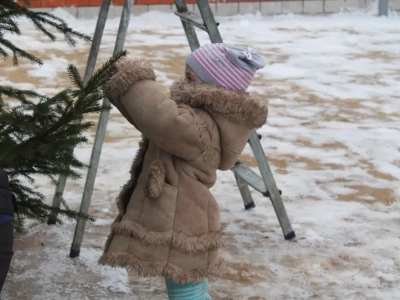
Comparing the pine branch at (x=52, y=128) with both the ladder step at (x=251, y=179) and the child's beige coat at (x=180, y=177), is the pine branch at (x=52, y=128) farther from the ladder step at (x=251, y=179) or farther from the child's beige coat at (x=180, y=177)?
the ladder step at (x=251, y=179)

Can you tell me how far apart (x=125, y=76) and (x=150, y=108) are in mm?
141

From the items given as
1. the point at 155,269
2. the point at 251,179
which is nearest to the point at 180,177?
the point at 155,269

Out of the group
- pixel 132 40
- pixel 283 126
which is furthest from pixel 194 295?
pixel 132 40

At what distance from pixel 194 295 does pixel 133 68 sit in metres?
0.89

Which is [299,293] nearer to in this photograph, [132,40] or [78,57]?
[78,57]

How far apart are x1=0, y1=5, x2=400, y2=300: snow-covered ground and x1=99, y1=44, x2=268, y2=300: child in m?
0.82

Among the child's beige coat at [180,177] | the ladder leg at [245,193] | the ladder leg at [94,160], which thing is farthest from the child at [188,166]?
the ladder leg at [245,193]

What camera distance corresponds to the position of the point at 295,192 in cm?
547

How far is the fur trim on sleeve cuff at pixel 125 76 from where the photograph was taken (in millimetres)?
2938

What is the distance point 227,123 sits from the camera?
3090 mm

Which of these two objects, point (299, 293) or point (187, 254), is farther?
point (299, 293)

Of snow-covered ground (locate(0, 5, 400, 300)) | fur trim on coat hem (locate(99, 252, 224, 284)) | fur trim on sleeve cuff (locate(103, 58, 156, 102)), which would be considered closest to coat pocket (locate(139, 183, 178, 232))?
fur trim on coat hem (locate(99, 252, 224, 284))

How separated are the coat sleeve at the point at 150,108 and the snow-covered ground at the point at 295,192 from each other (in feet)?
3.68

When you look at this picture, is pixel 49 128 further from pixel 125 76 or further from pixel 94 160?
pixel 94 160
